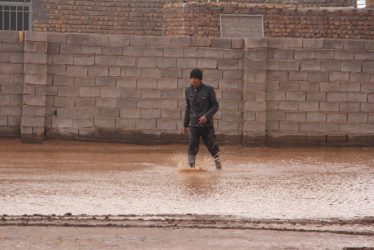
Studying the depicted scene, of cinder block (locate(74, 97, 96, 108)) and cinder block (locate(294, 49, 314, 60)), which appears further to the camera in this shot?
cinder block (locate(294, 49, 314, 60))

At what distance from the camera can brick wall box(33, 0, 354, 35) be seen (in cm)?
2583

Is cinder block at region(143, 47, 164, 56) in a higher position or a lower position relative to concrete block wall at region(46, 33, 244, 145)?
higher

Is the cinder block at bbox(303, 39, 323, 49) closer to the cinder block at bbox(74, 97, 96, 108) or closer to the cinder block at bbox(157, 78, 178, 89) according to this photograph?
the cinder block at bbox(157, 78, 178, 89)

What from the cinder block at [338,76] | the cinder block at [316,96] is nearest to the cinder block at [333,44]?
the cinder block at [338,76]

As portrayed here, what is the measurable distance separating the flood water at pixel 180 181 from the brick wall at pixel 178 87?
37 cm

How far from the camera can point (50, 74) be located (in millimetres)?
17094

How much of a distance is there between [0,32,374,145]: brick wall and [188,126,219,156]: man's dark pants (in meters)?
3.51

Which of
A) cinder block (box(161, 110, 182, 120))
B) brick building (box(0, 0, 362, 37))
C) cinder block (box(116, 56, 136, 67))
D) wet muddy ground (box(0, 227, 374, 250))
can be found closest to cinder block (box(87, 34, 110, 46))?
cinder block (box(116, 56, 136, 67))

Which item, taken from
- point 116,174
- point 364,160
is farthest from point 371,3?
point 116,174

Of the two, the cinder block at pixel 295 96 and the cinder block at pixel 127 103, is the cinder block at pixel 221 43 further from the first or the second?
the cinder block at pixel 127 103

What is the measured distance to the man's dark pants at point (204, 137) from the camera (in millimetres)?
13703

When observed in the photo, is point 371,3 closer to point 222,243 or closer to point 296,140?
point 296,140

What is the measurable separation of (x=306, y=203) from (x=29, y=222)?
3.24 meters

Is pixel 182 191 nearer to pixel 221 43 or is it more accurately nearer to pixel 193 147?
pixel 193 147
